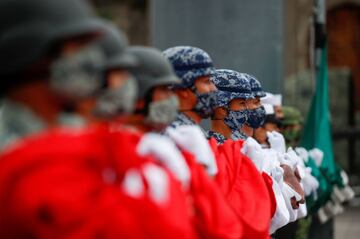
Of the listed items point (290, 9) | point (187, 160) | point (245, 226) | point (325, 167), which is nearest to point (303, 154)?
point (325, 167)

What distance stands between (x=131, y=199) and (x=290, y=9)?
19.9 metres

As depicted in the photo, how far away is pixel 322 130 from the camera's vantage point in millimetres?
13570

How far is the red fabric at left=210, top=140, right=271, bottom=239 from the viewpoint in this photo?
6645mm

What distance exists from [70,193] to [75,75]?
0.41m

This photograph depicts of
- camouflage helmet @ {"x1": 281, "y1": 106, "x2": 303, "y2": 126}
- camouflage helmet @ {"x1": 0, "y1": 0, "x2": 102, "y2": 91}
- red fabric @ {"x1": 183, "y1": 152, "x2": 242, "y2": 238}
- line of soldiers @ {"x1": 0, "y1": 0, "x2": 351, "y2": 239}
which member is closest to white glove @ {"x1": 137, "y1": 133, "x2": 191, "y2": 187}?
line of soldiers @ {"x1": 0, "y1": 0, "x2": 351, "y2": 239}

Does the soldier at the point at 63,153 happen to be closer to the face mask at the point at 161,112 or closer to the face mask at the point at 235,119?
the face mask at the point at 161,112

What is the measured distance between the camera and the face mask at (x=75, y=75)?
4.50 metres

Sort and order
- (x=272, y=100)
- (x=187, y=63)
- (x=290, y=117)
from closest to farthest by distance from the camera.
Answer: (x=187, y=63) < (x=272, y=100) < (x=290, y=117)

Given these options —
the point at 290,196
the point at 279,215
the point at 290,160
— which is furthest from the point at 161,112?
the point at 290,160

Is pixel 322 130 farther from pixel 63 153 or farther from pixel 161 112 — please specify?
pixel 63 153

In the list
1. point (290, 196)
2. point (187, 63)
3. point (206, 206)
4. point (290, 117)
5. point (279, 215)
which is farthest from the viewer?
point (290, 117)

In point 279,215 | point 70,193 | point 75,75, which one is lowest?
point 279,215

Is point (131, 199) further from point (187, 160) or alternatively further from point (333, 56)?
point (333, 56)

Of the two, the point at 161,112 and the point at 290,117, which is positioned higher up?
the point at 161,112
